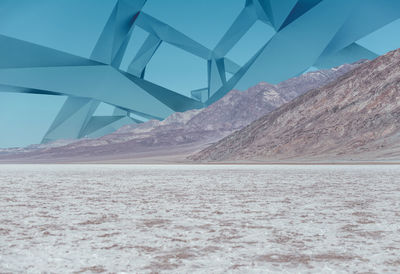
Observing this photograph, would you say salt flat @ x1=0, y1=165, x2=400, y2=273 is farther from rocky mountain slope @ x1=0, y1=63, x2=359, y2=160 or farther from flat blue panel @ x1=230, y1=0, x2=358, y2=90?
rocky mountain slope @ x1=0, y1=63, x2=359, y2=160

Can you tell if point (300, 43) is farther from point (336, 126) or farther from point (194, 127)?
point (194, 127)

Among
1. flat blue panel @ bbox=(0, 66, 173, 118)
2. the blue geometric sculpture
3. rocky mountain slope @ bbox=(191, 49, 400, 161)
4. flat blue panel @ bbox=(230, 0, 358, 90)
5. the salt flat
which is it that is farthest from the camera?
flat blue panel @ bbox=(230, 0, 358, 90)

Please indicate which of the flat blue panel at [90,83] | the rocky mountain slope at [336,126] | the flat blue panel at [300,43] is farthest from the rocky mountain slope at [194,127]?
the rocky mountain slope at [336,126]

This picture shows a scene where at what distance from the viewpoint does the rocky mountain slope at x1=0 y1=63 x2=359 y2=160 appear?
242 ft

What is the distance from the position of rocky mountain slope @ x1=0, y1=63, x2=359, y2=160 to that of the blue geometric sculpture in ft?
14.2

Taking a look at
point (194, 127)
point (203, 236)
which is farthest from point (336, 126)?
point (194, 127)

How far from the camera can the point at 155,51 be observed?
69.3 metres

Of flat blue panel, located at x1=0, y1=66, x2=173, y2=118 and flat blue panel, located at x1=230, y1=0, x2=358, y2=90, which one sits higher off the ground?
flat blue panel, located at x1=230, y1=0, x2=358, y2=90

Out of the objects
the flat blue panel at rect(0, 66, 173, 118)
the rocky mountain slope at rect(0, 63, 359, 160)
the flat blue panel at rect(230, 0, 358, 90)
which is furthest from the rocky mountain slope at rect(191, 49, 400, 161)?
the rocky mountain slope at rect(0, 63, 359, 160)

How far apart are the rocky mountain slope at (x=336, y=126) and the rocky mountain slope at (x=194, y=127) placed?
811 inches

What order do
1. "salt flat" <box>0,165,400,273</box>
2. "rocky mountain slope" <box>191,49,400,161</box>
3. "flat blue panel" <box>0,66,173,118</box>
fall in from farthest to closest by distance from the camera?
"flat blue panel" <box>0,66,173,118</box> < "rocky mountain slope" <box>191,49,400,161</box> < "salt flat" <box>0,165,400,273</box>

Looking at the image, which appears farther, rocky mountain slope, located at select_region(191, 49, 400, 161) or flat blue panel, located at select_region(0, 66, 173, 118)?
flat blue panel, located at select_region(0, 66, 173, 118)

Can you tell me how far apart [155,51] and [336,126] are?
36891 mm

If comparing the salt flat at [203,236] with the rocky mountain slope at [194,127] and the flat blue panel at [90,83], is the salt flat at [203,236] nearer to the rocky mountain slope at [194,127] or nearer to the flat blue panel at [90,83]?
the flat blue panel at [90,83]
